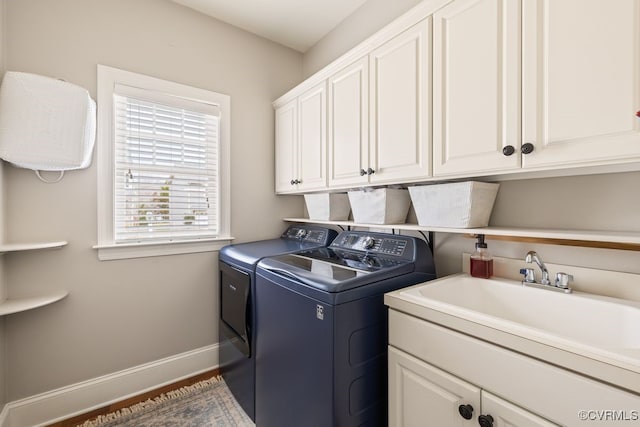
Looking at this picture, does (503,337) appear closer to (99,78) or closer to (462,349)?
(462,349)

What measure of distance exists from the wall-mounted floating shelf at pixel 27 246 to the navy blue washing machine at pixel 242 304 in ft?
3.09

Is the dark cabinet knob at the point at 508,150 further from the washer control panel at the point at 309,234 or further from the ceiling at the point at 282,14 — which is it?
the ceiling at the point at 282,14

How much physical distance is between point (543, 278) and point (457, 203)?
465 mm

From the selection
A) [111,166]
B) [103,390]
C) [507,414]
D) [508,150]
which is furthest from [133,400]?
[508,150]

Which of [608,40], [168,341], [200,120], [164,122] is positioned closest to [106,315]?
[168,341]

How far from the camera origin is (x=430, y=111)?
1.33 metres

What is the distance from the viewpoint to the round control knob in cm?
176

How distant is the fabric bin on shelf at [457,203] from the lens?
1.28m

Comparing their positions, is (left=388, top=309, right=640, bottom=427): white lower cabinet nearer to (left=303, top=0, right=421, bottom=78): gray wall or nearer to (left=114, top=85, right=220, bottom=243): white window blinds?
(left=114, top=85, right=220, bottom=243): white window blinds

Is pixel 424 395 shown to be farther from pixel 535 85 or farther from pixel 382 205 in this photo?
pixel 535 85

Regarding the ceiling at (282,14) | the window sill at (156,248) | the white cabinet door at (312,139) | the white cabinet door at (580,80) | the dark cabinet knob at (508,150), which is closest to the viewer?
the white cabinet door at (580,80)

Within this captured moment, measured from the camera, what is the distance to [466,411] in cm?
91

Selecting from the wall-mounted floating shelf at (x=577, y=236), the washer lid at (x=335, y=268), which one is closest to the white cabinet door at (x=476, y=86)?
the wall-mounted floating shelf at (x=577, y=236)

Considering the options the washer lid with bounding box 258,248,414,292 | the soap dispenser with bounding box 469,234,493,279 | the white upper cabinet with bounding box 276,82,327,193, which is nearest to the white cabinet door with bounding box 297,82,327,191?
the white upper cabinet with bounding box 276,82,327,193
